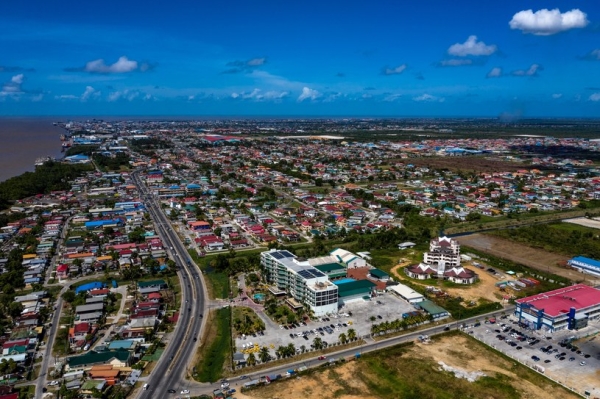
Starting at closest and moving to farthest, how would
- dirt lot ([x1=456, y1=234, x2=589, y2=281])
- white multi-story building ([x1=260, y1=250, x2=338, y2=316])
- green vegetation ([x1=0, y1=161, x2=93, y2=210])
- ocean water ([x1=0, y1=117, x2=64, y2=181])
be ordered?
white multi-story building ([x1=260, y1=250, x2=338, y2=316]), dirt lot ([x1=456, y1=234, x2=589, y2=281]), green vegetation ([x1=0, y1=161, x2=93, y2=210]), ocean water ([x1=0, y1=117, x2=64, y2=181])

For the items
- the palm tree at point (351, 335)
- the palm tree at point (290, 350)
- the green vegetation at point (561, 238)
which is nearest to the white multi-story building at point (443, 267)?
the palm tree at point (351, 335)

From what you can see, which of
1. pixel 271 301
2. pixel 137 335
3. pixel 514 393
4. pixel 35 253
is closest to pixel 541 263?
pixel 514 393

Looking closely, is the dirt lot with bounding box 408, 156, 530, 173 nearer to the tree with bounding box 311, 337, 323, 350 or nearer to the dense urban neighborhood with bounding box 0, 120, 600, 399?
the dense urban neighborhood with bounding box 0, 120, 600, 399

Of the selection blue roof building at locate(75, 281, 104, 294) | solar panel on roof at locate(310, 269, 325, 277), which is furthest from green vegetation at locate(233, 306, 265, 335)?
blue roof building at locate(75, 281, 104, 294)

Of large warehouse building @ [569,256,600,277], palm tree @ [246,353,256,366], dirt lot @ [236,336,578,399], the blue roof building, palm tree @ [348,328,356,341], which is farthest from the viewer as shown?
large warehouse building @ [569,256,600,277]

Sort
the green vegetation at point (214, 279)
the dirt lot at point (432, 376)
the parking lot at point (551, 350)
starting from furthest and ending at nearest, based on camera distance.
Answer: the green vegetation at point (214, 279) < the parking lot at point (551, 350) < the dirt lot at point (432, 376)

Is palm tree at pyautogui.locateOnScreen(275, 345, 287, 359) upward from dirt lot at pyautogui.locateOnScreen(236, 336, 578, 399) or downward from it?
upward

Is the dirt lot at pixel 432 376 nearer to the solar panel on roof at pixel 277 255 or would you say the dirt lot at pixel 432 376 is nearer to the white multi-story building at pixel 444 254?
the white multi-story building at pixel 444 254
